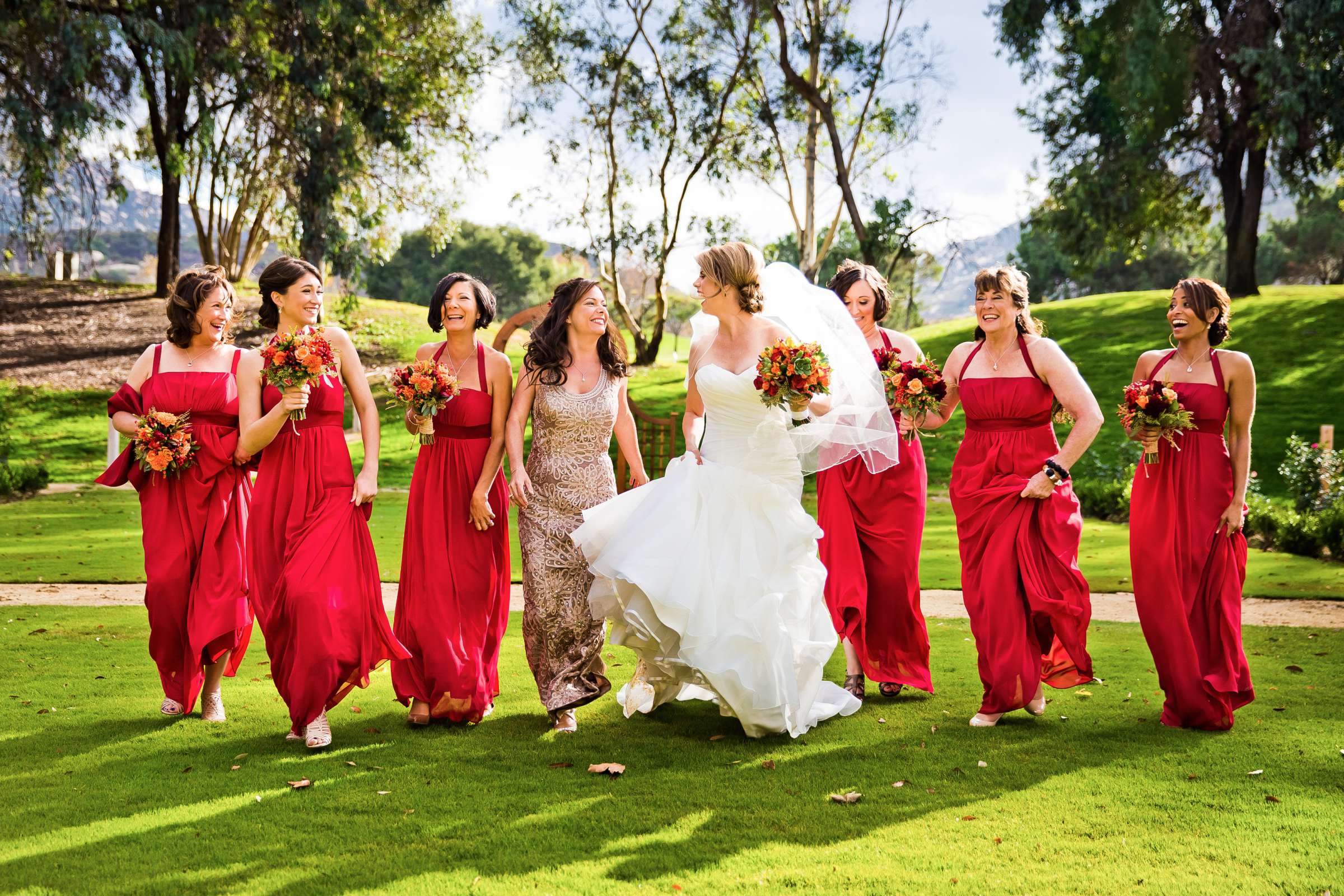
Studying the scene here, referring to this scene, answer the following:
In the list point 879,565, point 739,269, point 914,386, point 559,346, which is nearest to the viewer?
point 739,269

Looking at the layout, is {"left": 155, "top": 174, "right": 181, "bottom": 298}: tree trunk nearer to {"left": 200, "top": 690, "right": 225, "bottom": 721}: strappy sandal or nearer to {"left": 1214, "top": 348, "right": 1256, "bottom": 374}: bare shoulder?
{"left": 200, "top": 690, "right": 225, "bottom": 721}: strappy sandal

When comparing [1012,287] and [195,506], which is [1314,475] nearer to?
[1012,287]

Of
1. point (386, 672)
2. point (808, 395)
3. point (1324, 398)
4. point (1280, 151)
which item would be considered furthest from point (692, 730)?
point (1280, 151)

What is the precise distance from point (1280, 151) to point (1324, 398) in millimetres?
7808

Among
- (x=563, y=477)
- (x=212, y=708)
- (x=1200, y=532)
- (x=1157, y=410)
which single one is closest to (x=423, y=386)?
(x=563, y=477)

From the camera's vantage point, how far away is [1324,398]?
24906 mm

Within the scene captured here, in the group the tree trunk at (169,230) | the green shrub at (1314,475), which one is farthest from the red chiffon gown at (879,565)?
the tree trunk at (169,230)

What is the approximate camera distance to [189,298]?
256 inches

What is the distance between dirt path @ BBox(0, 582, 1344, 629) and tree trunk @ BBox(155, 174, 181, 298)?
19602mm

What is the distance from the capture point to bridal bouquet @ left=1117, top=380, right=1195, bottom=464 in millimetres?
6293

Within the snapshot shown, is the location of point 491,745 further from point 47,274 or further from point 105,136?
point 47,274

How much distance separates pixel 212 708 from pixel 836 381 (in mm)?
4131

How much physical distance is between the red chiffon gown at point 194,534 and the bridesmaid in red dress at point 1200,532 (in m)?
5.21

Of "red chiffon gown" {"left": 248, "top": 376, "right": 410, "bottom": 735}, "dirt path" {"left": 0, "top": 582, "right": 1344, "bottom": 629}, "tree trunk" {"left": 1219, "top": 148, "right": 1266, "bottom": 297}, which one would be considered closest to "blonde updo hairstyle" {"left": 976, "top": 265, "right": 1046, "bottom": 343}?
"red chiffon gown" {"left": 248, "top": 376, "right": 410, "bottom": 735}
